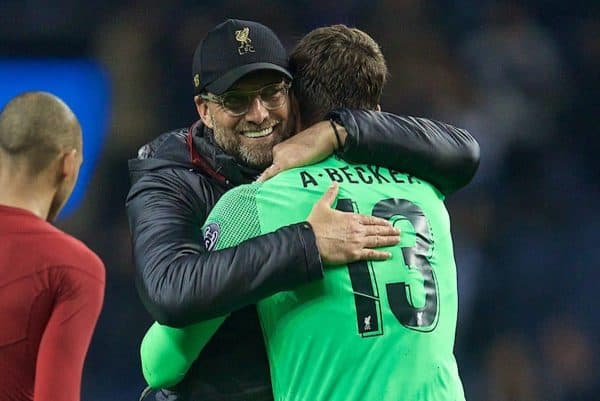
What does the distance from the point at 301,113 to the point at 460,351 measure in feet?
6.67

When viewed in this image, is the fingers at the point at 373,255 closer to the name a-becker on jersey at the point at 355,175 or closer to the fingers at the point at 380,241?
the fingers at the point at 380,241

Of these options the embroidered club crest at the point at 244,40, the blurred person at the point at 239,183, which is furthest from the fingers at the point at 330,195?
the embroidered club crest at the point at 244,40

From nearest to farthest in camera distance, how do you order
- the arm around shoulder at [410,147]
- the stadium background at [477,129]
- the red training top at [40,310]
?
the red training top at [40,310]
the arm around shoulder at [410,147]
the stadium background at [477,129]

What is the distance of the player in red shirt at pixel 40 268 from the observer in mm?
1500

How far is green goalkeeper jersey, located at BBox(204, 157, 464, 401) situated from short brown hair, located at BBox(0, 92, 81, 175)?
33 centimetres

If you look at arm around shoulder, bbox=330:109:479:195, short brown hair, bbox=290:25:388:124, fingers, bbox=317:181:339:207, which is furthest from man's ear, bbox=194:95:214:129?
fingers, bbox=317:181:339:207

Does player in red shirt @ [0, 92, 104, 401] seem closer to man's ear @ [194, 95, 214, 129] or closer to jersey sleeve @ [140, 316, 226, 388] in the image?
jersey sleeve @ [140, 316, 226, 388]

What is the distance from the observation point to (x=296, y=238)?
65.6 inches

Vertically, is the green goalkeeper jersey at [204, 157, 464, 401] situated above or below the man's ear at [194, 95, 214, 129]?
below


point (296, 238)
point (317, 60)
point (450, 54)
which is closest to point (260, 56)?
point (317, 60)

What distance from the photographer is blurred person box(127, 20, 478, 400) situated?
166 centimetres

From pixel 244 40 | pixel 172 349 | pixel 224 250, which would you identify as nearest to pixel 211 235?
pixel 224 250

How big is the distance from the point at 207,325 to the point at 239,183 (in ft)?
1.26

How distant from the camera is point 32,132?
158cm
